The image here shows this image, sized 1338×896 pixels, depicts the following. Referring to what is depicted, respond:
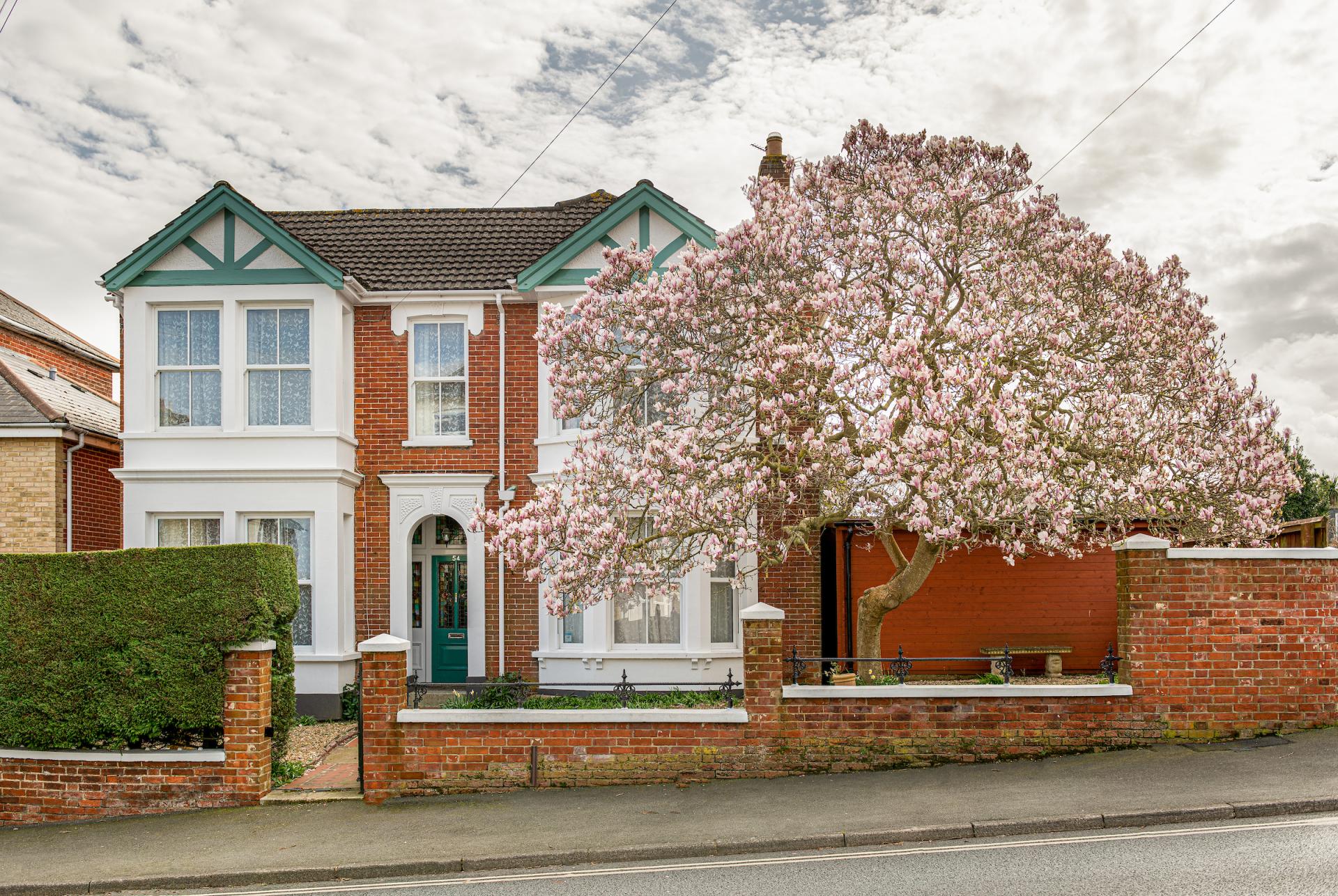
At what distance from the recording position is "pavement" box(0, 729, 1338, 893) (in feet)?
28.0

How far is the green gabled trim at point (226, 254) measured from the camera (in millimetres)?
15648

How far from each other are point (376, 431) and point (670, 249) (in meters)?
5.34

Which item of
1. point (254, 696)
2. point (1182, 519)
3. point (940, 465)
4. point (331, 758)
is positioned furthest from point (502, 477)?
point (1182, 519)

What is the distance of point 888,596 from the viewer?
41.0 ft

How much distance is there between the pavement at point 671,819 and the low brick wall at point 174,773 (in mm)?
195

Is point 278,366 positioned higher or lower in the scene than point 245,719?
higher

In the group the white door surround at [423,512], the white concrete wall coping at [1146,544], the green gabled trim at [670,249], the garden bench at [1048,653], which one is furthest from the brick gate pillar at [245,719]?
the garden bench at [1048,653]

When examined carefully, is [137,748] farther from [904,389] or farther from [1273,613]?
[1273,613]

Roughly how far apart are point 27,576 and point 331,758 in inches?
152

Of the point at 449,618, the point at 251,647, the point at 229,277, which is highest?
the point at 229,277

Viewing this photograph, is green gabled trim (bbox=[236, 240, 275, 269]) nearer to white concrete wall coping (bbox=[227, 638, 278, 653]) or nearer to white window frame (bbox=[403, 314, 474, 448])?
white window frame (bbox=[403, 314, 474, 448])

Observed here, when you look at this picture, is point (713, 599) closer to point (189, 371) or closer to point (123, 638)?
point (123, 638)

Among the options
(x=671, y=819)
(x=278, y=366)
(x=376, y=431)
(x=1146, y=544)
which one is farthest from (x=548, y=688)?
(x=278, y=366)

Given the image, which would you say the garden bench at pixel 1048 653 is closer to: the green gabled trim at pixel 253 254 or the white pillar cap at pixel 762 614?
the white pillar cap at pixel 762 614
